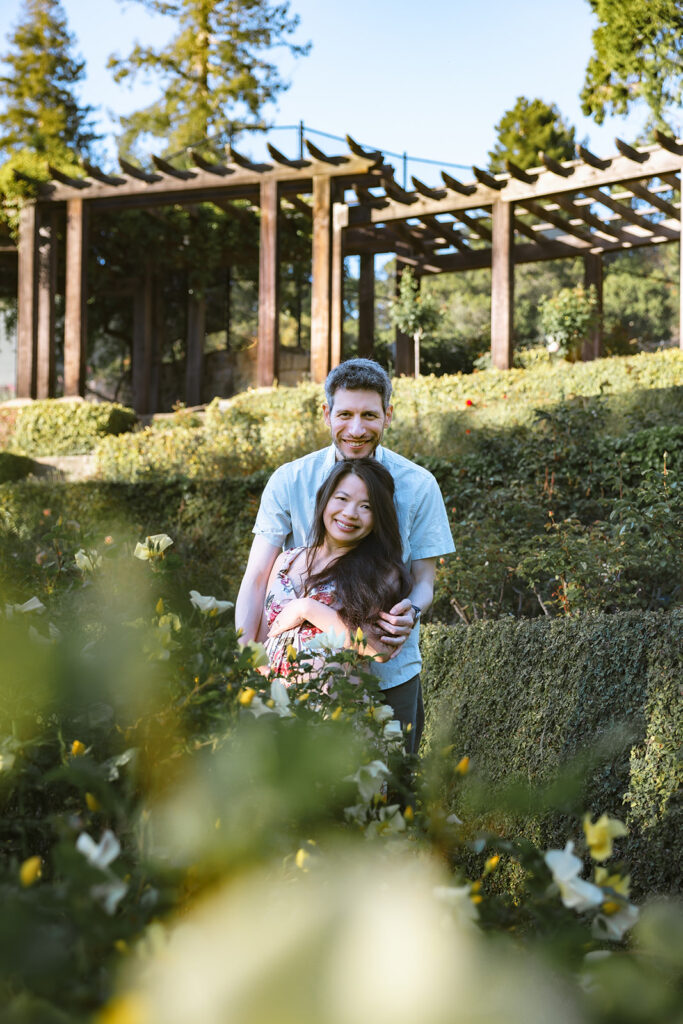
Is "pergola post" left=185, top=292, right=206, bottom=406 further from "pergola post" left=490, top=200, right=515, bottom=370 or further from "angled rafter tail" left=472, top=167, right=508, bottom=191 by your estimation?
"angled rafter tail" left=472, top=167, right=508, bottom=191

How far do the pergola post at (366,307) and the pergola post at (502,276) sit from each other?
217 cm

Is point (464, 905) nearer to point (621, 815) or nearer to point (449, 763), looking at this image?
point (449, 763)

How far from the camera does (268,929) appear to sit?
604 millimetres

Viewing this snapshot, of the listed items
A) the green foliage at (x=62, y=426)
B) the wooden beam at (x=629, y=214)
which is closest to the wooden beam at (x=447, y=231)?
the wooden beam at (x=629, y=214)

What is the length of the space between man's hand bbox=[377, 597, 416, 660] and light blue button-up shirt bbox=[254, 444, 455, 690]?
26 centimetres

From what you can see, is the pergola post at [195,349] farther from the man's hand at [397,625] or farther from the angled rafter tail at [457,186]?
the man's hand at [397,625]

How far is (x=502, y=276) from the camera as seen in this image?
1376 cm

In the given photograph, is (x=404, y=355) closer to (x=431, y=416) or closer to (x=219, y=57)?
(x=431, y=416)

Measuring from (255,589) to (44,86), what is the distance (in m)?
20.6

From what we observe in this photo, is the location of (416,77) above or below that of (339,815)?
above

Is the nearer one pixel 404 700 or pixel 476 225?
pixel 404 700

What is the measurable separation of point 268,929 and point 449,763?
60 cm

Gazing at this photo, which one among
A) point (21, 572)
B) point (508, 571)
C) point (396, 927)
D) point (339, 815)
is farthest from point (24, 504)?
point (396, 927)

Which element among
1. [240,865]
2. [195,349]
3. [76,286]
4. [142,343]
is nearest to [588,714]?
[240,865]
